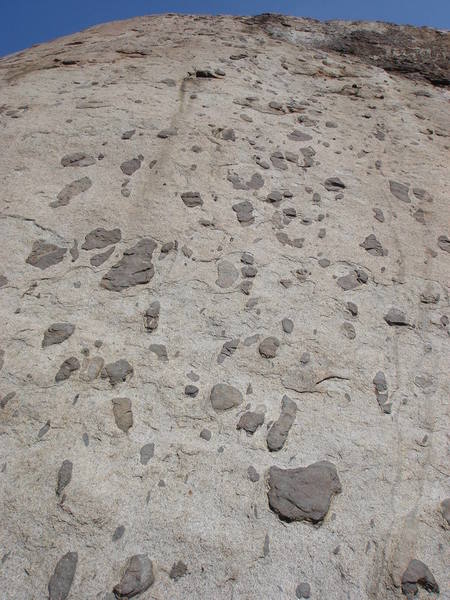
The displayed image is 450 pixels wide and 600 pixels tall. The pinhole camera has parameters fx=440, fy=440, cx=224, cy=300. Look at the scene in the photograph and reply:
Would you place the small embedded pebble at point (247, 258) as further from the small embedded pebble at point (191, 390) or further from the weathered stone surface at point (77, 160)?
the weathered stone surface at point (77, 160)

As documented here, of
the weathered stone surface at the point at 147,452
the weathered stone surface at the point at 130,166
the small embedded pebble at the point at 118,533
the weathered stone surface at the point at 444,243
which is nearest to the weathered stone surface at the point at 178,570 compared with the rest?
the small embedded pebble at the point at 118,533

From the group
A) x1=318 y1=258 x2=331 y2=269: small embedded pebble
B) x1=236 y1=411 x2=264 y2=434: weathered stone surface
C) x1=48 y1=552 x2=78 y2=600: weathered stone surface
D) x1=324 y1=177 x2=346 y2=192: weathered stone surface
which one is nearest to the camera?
x1=48 y1=552 x2=78 y2=600: weathered stone surface

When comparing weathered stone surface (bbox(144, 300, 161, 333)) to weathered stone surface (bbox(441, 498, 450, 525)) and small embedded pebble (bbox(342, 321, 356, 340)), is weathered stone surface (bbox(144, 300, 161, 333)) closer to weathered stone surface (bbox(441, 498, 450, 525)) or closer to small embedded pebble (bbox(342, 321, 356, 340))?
small embedded pebble (bbox(342, 321, 356, 340))

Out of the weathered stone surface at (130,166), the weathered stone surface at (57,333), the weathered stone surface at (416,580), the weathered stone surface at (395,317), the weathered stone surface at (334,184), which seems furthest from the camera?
the weathered stone surface at (334,184)

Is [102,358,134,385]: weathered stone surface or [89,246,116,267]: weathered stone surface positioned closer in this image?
[102,358,134,385]: weathered stone surface

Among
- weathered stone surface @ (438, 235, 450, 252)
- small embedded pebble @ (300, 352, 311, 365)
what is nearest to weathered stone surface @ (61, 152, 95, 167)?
small embedded pebble @ (300, 352, 311, 365)

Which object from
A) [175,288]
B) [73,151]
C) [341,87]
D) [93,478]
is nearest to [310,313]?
[175,288]

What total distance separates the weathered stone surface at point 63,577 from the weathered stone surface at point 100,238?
4.04ft

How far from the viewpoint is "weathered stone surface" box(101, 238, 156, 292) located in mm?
1871

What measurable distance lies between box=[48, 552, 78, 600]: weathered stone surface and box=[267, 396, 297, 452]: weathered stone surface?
0.68 metres

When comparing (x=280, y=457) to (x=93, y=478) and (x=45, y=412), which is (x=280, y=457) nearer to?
(x=93, y=478)

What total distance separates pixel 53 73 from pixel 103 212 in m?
1.52

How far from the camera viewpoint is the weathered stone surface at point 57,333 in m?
1.67

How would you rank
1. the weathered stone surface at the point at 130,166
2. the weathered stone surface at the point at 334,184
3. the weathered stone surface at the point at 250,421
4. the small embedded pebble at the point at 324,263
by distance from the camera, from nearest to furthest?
the weathered stone surface at the point at 250,421 → the small embedded pebble at the point at 324,263 → the weathered stone surface at the point at 130,166 → the weathered stone surface at the point at 334,184
